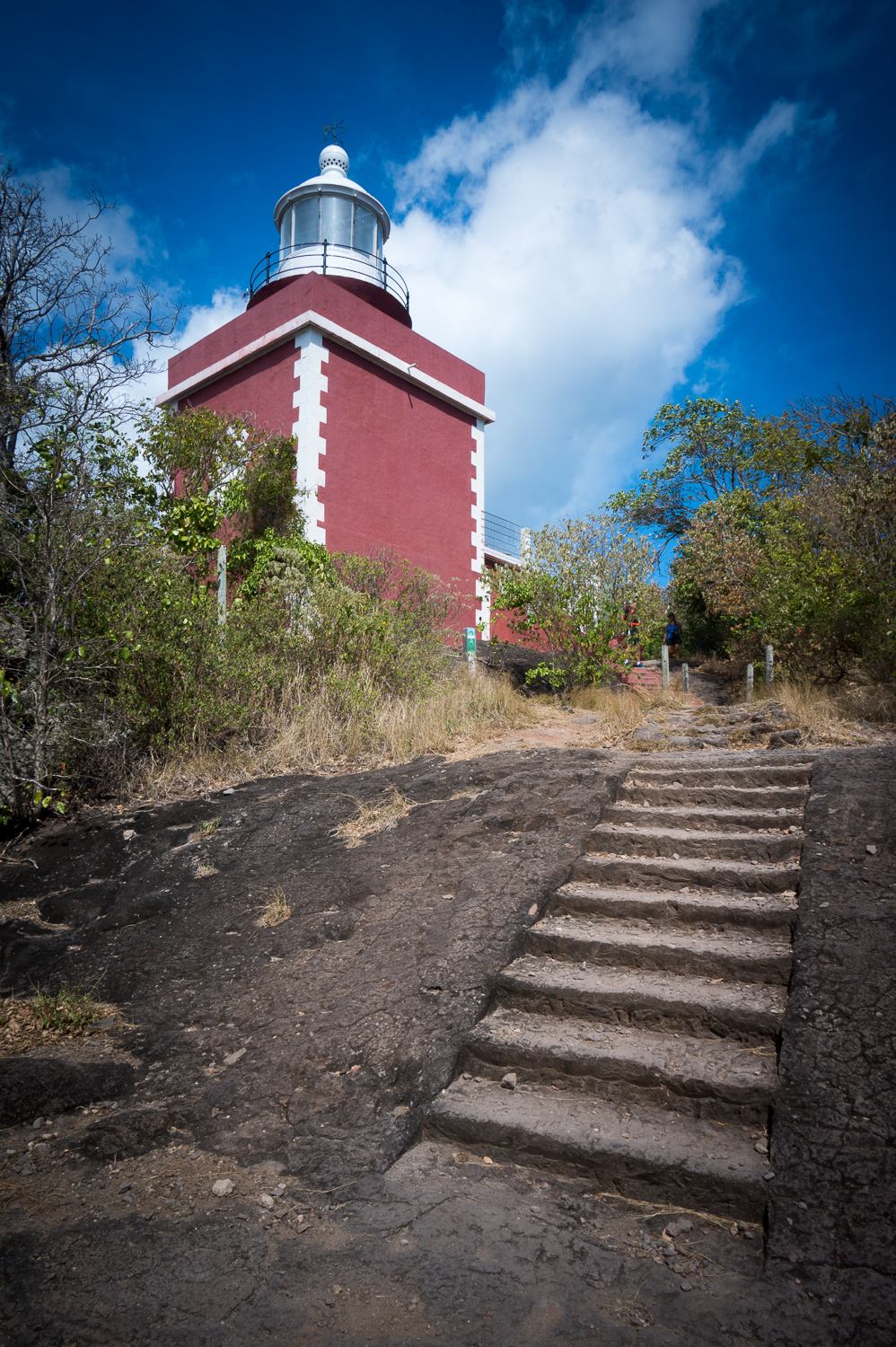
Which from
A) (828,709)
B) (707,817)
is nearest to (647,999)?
(707,817)

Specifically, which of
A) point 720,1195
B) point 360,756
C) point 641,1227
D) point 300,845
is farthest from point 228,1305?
point 360,756

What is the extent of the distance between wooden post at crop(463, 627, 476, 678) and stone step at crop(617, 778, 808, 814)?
519 centimetres

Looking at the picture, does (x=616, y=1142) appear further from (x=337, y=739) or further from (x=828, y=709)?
(x=828, y=709)

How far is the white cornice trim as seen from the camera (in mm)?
11180

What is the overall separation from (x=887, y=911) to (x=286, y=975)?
2.79 m

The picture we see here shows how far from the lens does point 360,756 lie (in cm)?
683

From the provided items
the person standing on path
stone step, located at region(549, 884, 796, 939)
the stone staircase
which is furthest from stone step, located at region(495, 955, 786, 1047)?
the person standing on path

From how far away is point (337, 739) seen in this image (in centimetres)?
705

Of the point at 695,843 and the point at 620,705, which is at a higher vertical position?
the point at 620,705

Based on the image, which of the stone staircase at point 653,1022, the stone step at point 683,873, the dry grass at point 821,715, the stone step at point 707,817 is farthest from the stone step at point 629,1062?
the dry grass at point 821,715

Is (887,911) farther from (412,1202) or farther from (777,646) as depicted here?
(777,646)

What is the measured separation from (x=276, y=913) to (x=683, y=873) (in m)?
2.27

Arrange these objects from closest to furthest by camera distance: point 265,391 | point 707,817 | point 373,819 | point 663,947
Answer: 1. point 663,947
2. point 707,817
3. point 373,819
4. point 265,391

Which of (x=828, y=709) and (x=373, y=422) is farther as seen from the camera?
(x=373, y=422)
